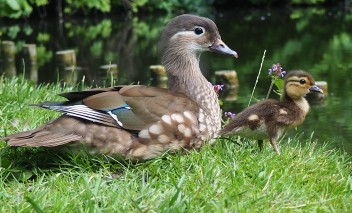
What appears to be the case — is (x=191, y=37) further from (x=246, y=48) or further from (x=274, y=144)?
(x=246, y=48)

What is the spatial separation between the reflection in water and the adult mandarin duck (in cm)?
287

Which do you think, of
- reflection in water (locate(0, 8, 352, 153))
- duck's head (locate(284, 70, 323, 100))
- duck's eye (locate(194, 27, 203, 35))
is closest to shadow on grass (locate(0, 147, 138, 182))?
duck's eye (locate(194, 27, 203, 35))

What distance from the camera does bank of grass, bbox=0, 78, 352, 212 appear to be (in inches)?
147

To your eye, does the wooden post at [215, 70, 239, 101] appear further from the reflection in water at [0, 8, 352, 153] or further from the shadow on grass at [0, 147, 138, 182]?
the shadow on grass at [0, 147, 138, 182]

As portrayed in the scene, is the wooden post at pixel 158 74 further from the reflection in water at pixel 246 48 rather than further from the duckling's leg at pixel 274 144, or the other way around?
the duckling's leg at pixel 274 144

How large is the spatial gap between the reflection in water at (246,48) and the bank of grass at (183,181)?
2.89m

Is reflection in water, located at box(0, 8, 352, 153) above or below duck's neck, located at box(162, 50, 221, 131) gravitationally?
below

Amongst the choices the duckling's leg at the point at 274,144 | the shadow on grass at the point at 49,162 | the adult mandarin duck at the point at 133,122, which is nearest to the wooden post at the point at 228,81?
the adult mandarin duck at the point at 133,122

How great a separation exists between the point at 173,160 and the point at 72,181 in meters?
0.68

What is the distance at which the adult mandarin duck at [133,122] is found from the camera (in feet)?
15.0

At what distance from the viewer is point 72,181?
168 inches

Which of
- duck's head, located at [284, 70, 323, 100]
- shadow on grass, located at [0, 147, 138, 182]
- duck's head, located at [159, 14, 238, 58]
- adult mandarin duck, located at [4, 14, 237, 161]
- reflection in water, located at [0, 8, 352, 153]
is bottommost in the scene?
reflection in water, located at [0, 8, 352, 153]

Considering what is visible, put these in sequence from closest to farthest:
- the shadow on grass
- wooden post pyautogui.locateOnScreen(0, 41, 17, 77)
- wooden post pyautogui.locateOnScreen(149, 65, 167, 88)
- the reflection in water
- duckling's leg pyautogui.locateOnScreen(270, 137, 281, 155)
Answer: the shadow on grass → duckling's leg pyautogui.locateOnScreen(270, 137, 281, 155) → the reflection in water → wooden post pyautogui.locateOnScreen(149, 65, 167, 88) → wooden post pyautogui.locateOnScreen(0, 41, 17, 77)

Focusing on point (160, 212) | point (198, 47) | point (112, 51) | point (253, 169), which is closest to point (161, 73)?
point (112, 51)
